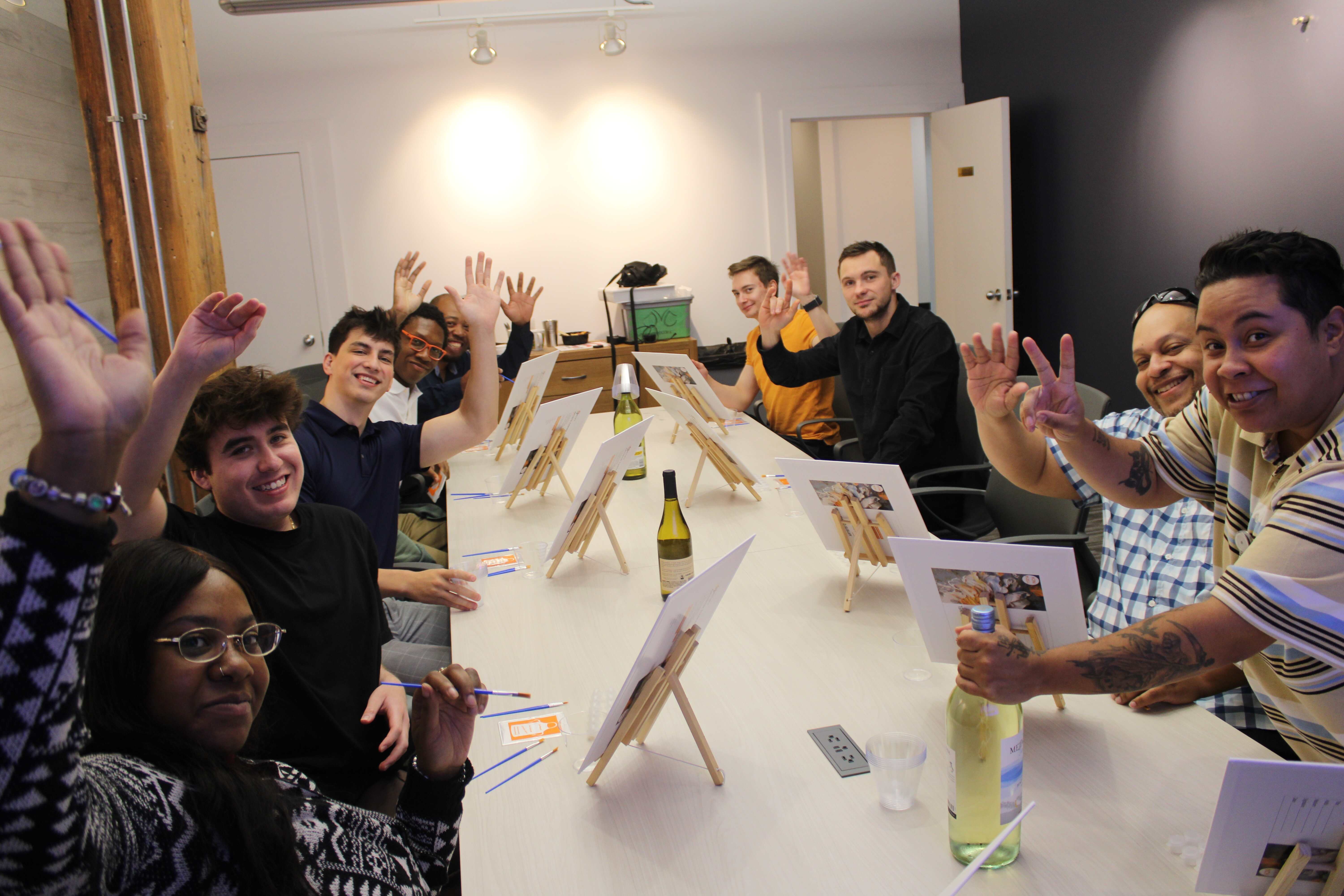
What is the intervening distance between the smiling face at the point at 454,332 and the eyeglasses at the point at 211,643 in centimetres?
333

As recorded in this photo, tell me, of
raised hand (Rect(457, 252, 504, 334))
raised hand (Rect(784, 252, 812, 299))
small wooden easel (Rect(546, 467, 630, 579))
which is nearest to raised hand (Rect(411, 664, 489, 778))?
small wooden easel (Rect(546, 467, 630, 579))

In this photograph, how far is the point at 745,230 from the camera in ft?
21.9

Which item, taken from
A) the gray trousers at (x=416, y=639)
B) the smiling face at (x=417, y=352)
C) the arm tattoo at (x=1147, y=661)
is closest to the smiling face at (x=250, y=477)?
the gray trousers at (x=416, y=639)

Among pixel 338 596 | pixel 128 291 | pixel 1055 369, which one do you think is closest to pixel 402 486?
pixel 128 291

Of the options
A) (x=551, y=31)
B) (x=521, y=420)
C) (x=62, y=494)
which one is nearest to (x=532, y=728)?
(x=62, y=494)

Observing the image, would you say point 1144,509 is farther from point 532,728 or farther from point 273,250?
point 273,250

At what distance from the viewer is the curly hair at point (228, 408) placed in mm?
1840

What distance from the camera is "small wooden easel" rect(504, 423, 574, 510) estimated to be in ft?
9.71

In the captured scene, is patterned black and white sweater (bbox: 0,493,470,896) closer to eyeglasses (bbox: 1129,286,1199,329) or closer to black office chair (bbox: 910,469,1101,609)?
black office chair (bbox: 910,469,1101,609)

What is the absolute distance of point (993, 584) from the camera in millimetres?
1452

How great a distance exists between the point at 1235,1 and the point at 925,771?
458 centimetres

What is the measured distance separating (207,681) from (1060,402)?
1533 millimetres

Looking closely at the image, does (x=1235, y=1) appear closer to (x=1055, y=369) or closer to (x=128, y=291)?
(x=1055, y=369)

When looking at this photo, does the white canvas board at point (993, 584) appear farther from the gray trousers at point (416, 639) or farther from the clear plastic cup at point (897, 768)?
the gray trousers at point (416, 639)
